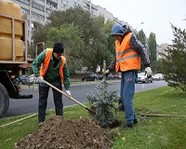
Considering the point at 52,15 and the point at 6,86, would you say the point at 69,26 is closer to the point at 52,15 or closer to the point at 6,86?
the point at 52,15

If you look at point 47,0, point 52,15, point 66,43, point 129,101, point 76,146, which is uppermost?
point 47,0

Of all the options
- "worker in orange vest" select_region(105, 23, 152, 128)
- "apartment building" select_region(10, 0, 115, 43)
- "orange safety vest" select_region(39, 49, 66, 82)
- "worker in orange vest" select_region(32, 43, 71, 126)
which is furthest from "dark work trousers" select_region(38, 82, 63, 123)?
"apartment building" select_region(10, 0, 115, 43)

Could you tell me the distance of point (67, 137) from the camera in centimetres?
496

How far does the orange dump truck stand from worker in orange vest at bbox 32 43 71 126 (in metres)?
3.09

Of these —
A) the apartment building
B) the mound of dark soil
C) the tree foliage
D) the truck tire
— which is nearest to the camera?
the mound of dark soil

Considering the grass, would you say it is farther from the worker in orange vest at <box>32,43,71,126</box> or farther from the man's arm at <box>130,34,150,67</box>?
the man's arm at <box>130,34,150,67</box>

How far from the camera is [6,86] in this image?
10484 millimetres

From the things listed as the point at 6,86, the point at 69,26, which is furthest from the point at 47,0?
the point at 6,86

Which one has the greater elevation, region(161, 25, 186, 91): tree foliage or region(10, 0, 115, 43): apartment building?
region(10, 0, 115, 43): apartment building

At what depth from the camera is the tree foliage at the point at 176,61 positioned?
13.7 m

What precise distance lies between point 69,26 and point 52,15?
9555 mm

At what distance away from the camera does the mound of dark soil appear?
191 inches

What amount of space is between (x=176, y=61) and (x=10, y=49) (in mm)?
6234

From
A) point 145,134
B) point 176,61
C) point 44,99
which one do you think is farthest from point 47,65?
point 176,61
